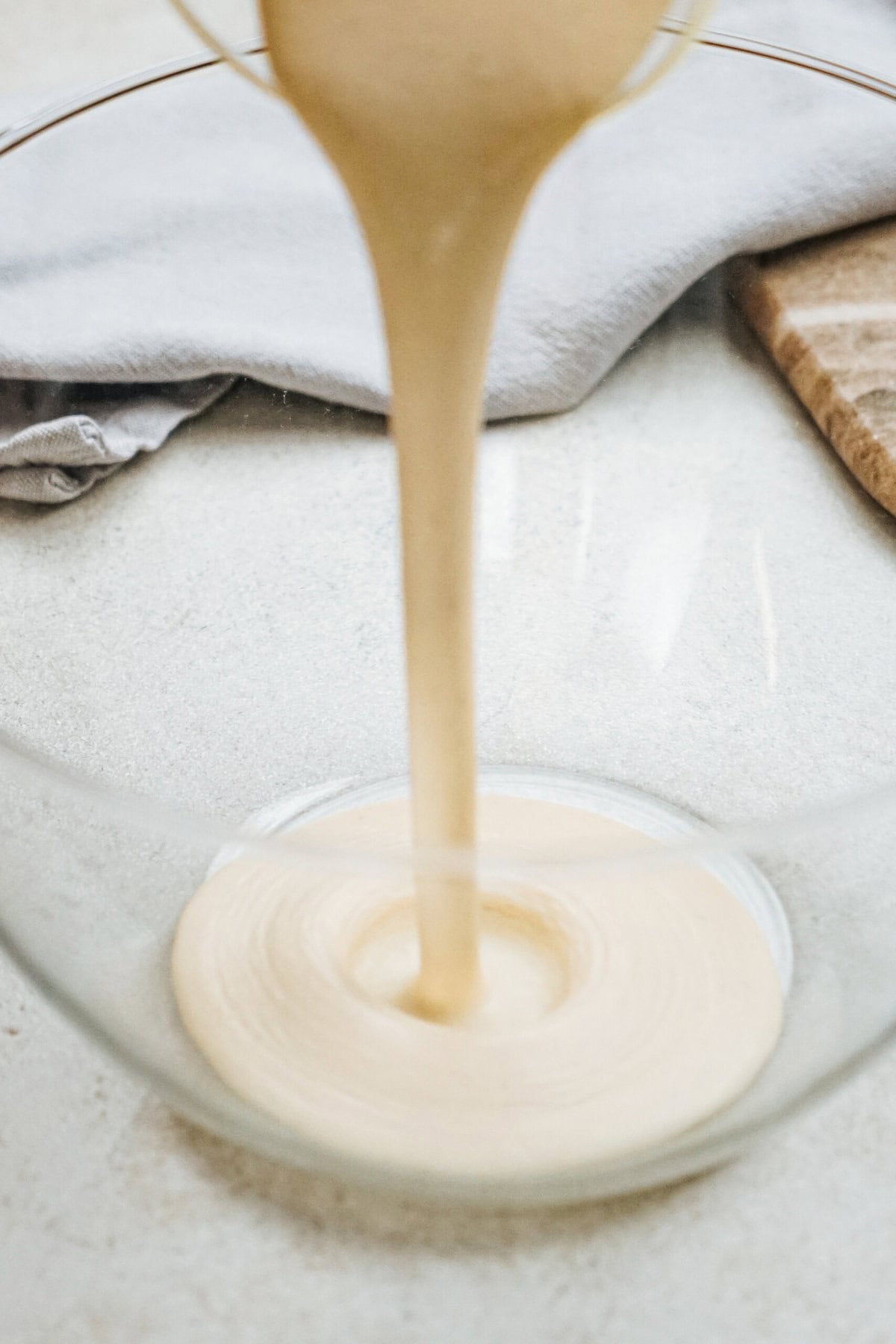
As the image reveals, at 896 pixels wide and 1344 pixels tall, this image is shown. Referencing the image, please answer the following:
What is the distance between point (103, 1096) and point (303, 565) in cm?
29

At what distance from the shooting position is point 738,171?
777 mm

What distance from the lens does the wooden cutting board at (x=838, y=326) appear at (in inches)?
29.3

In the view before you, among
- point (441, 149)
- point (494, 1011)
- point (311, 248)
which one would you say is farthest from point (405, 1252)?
point (311, 248)

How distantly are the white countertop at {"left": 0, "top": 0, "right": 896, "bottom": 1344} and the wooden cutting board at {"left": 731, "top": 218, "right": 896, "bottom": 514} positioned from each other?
360mm

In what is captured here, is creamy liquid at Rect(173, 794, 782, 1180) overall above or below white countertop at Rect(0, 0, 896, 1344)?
above

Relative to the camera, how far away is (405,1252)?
0.46 m

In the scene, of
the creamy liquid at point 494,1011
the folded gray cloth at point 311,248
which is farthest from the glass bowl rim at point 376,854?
the folded gray cloth at point 311,248

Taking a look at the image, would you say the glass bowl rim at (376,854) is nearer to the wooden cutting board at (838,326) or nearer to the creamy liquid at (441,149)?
the creamy liquid at (441,149)

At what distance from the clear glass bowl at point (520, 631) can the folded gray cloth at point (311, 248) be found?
0.06 ft

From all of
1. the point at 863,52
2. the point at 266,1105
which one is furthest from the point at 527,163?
the point at 863,52

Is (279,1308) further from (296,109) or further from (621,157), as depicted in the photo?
(621,157)

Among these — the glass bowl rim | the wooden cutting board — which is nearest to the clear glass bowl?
the wooden cutting board

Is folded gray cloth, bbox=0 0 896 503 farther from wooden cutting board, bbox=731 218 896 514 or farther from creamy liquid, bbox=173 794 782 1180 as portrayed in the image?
creamy liquid, bbox=173 794 782 1180

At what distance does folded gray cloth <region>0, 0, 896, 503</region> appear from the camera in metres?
0.71
